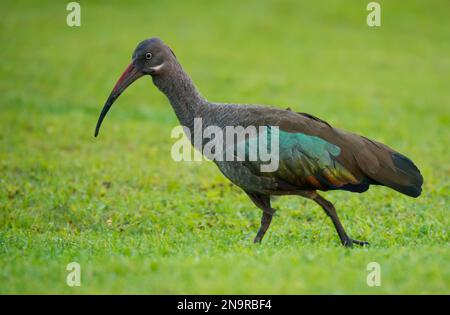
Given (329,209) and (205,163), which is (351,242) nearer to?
(329,209)

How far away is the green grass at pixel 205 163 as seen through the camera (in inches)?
231

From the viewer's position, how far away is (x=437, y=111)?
17.2 metres

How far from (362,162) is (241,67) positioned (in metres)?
14.6

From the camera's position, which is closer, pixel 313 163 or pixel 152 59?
pixel 313 163

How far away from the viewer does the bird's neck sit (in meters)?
7.43

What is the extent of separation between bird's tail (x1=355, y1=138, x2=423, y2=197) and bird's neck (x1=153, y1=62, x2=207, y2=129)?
1748mm

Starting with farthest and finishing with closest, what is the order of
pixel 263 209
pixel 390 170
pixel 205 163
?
pixel 205 163 < pixel 263 209 < pixel 390 170

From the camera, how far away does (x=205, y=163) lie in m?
12.2

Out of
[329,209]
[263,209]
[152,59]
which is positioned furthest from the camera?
[152,59]

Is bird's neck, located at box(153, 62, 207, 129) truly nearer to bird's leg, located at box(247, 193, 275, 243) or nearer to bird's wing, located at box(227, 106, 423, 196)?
bird's wing, located at box(227, 106, 423, 196)

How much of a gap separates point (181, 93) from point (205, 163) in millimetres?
4782

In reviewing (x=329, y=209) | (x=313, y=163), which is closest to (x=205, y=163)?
(x=329, y=209)

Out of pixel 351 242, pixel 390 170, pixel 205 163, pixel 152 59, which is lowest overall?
pixel 351 242

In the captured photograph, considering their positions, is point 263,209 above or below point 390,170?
below
